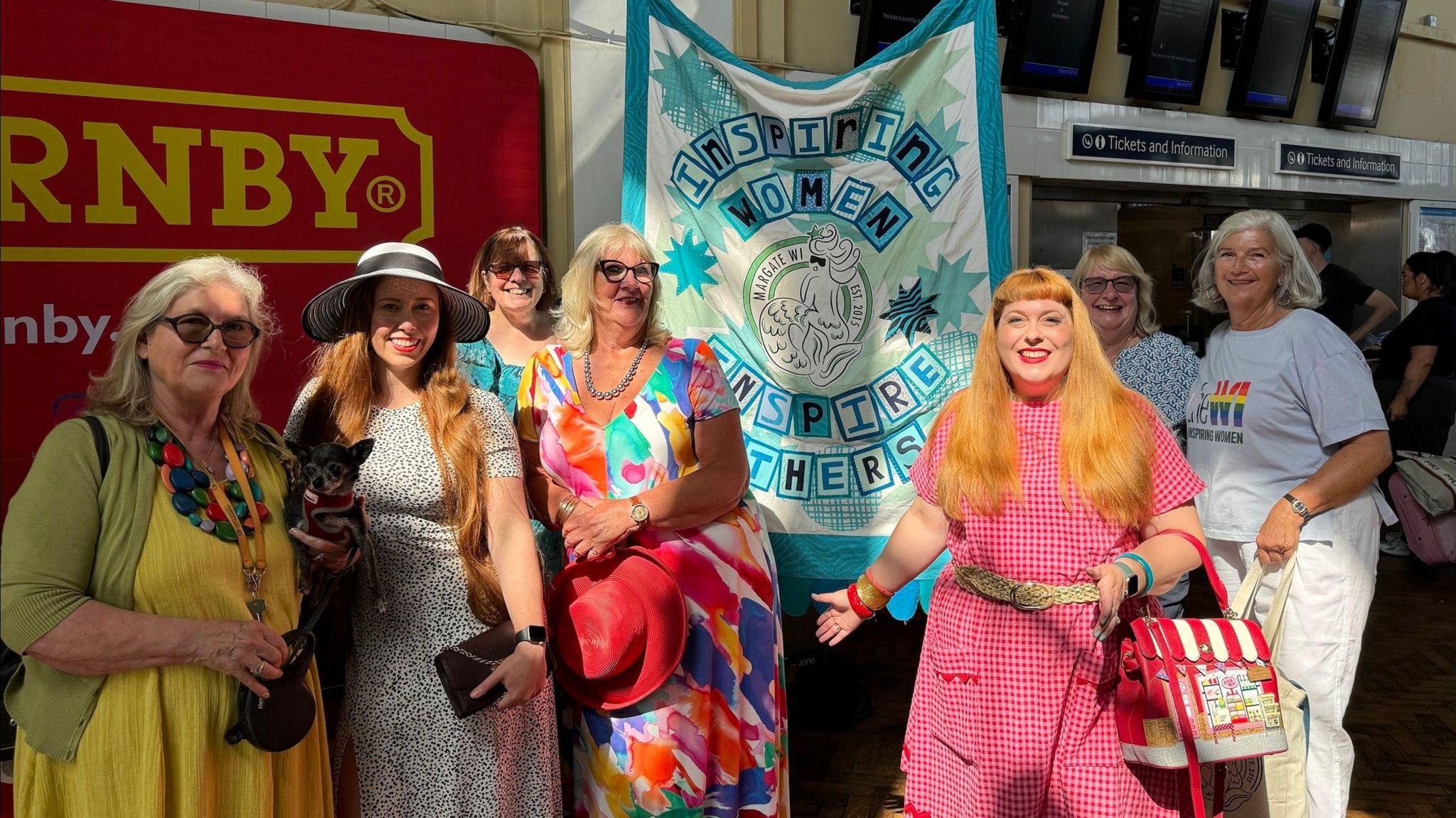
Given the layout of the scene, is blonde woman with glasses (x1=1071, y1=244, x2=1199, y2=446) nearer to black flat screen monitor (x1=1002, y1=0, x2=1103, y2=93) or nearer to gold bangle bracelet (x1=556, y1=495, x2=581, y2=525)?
gold bangle bracelet (x1=556, y1=495, x2=581, y2=525)

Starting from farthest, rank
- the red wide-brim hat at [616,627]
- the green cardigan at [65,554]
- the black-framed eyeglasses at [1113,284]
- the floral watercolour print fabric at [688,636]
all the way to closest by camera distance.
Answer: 1. the black-framed eyeglasses at [1113,284]
2. the floral watercolour print fabric at [688,636]
3. the red wide-brim hat at [616,627]
4. the green cardigan at [65,554]

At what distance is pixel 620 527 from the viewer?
2.61 m

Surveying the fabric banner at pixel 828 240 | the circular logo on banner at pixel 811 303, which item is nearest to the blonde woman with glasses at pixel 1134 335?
the fabric banner at pixel 828 240

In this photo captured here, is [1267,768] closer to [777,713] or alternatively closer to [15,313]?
[777,713]

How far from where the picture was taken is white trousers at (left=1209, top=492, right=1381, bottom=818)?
296cm

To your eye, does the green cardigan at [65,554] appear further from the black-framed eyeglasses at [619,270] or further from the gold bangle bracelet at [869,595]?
the gold bangle bracelet at [869,595]

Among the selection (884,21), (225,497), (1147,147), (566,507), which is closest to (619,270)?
(566,507)

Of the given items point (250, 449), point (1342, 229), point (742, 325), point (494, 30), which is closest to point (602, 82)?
point (494, 30)

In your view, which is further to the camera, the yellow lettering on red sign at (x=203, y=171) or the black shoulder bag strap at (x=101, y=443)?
the yellow lettering on red sign at (x=203, y=171)

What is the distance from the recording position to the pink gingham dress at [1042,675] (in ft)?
7.30

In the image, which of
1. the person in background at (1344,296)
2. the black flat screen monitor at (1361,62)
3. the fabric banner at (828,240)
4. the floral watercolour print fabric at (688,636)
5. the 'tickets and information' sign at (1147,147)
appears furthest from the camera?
the black flat screen monitor at (1361,62)

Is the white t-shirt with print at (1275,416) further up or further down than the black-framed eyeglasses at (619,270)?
further down

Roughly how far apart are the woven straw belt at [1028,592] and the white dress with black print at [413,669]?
101cm

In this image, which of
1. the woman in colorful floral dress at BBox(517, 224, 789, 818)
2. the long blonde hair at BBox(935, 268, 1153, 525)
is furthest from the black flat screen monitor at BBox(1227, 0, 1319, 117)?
the woman in colorful floral dress at BBox(517, 224, 789, 818)
